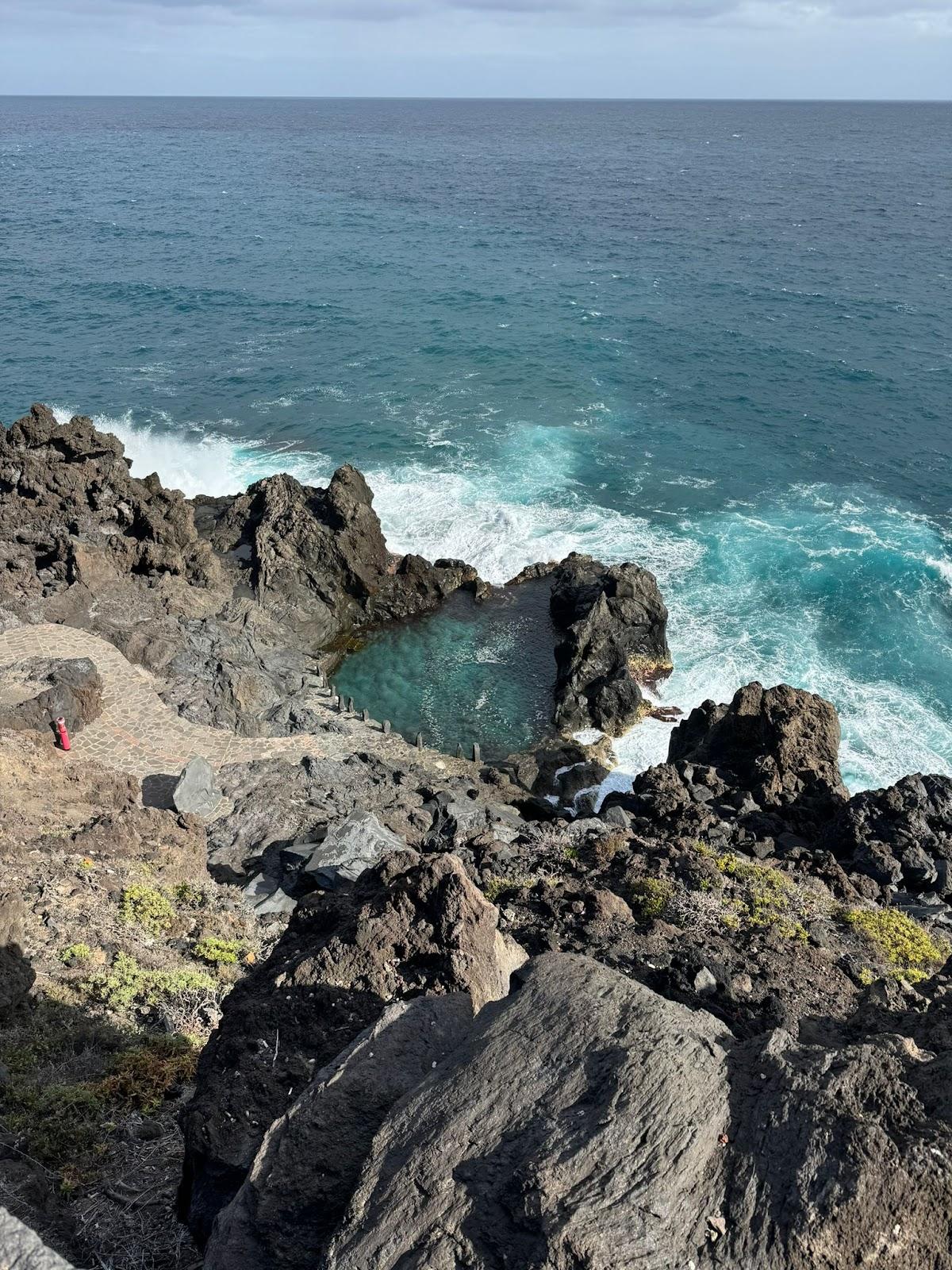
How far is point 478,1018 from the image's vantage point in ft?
26.1

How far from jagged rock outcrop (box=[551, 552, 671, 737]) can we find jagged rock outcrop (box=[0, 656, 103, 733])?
1487 centimetres

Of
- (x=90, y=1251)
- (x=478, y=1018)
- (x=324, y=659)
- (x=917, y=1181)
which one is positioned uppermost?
(x=917, y=1181)

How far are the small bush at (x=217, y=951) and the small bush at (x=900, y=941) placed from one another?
10875mm

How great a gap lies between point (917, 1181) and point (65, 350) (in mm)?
68924

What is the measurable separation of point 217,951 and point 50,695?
11350 mm

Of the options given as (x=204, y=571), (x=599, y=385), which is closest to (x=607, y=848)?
(x=204, y=571)

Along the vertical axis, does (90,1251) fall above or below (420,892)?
below

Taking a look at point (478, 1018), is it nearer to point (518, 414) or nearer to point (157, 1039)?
point (157, 1039)

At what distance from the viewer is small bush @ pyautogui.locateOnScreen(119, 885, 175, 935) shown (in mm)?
16375

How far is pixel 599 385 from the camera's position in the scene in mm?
58406

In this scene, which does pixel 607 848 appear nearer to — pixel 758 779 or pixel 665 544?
pixel 758 779

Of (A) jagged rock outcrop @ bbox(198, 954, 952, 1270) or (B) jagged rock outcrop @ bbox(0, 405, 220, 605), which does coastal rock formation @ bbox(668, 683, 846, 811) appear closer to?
(A) jagged rock outcrop @ bbox(198, 954, 952, 1270)

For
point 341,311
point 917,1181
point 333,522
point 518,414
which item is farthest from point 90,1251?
point 341,311

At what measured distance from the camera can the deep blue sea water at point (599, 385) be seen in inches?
1510
